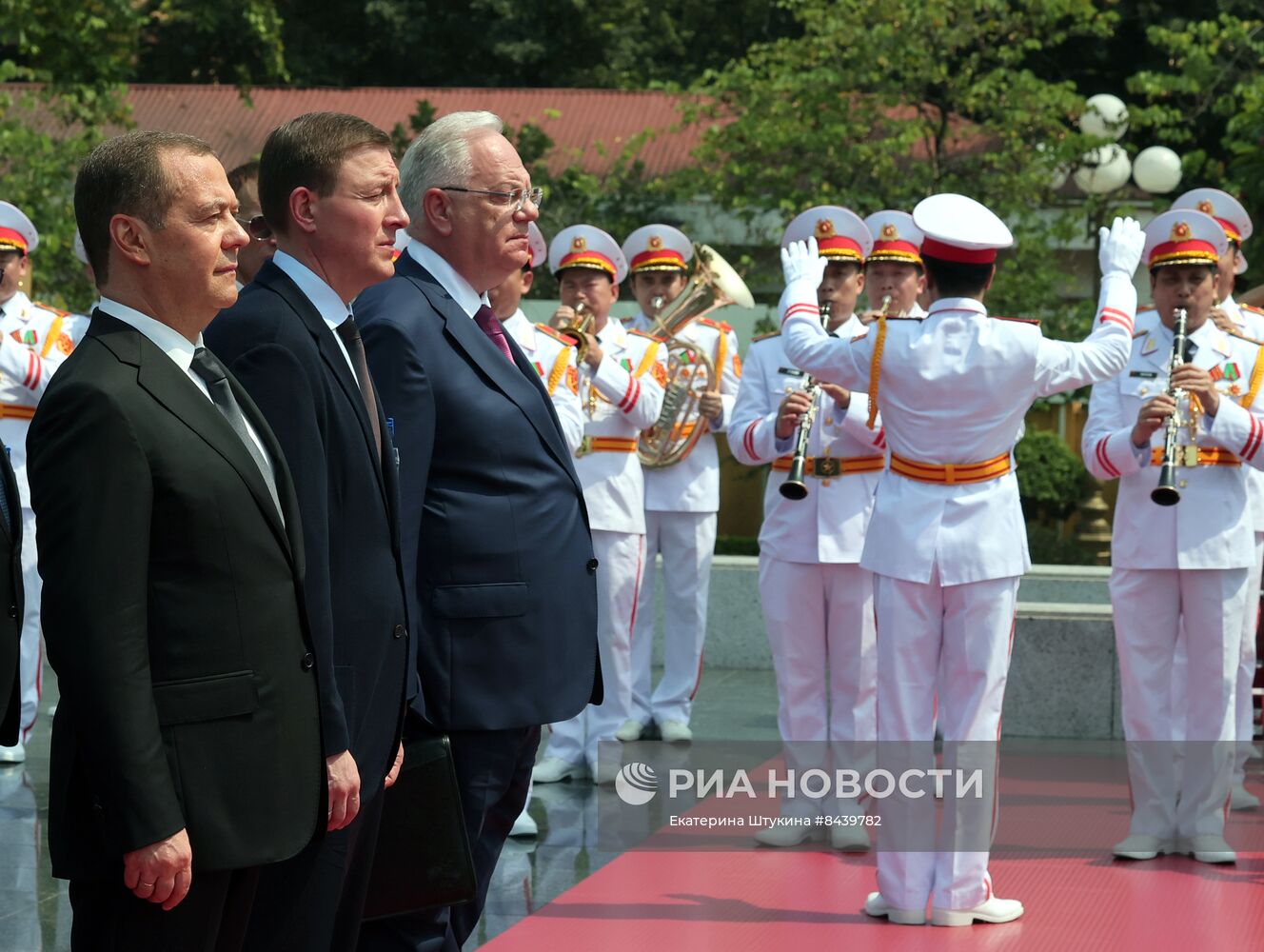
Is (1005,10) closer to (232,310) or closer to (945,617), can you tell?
(945,617)

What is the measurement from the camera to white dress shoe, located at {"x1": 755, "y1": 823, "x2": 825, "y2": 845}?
6.84 meters

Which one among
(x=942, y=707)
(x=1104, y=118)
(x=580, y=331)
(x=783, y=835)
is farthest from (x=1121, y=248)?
(x=1104, y=118)

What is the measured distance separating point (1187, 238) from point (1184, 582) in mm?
1282

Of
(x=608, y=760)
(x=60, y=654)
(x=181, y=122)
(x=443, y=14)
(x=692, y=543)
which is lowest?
(x=608, y=760)

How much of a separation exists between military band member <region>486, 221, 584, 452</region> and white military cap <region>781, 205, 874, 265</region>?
104 centimetres

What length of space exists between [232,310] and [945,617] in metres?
3.03

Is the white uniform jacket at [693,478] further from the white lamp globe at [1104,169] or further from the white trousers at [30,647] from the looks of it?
the white lamp globe at [1104,169]

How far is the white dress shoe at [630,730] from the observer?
28.8 ft

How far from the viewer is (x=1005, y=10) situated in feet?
55.7

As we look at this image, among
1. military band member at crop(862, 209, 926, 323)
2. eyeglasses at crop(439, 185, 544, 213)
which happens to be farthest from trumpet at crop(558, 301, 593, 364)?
eyeglasses at crop(439, 185, 544, 213)

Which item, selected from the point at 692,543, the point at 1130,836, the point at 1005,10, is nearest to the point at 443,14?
the point at 1005,10

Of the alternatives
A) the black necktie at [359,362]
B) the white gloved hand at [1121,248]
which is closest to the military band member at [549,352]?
the white gloved hand at [1121,248]

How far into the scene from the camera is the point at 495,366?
4023 mm

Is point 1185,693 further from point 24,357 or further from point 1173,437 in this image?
point 24,357
